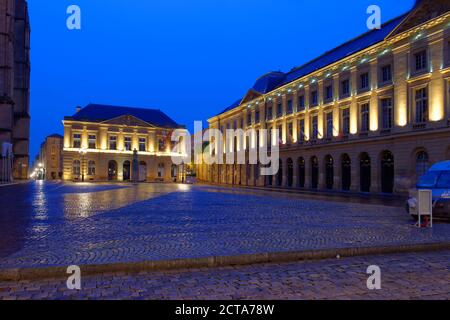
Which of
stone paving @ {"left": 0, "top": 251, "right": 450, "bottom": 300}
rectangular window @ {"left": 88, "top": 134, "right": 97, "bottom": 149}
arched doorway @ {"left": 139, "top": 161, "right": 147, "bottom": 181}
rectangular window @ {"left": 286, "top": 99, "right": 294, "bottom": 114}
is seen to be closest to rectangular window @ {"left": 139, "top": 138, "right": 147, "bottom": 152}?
arched doorway @ {"left": 139, "top": 161, "right": 147, "bottom": 181}

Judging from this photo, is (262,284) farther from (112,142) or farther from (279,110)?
(112,142)

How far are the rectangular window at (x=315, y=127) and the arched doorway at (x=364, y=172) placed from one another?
7.32 metres

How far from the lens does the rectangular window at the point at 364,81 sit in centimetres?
3469

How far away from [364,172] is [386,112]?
20.2ft

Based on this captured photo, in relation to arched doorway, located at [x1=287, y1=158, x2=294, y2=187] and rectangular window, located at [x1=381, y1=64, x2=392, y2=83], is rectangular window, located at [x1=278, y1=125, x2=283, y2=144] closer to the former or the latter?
arched doorway, located at [x1=287, y1=158, x2=294, y2=187]

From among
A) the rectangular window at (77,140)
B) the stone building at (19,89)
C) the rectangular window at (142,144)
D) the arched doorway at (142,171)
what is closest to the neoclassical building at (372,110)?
the arched doorway at (142,171)

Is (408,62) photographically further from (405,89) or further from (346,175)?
(346,175)

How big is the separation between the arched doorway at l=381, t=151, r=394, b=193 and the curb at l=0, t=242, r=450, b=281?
25.1 meters

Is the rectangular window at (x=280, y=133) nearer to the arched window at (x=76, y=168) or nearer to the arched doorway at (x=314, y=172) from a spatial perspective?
the arched doorway at (x=314, y=172)

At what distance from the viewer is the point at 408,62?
29.8 metres

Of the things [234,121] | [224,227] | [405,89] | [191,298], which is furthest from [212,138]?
[191,298]
